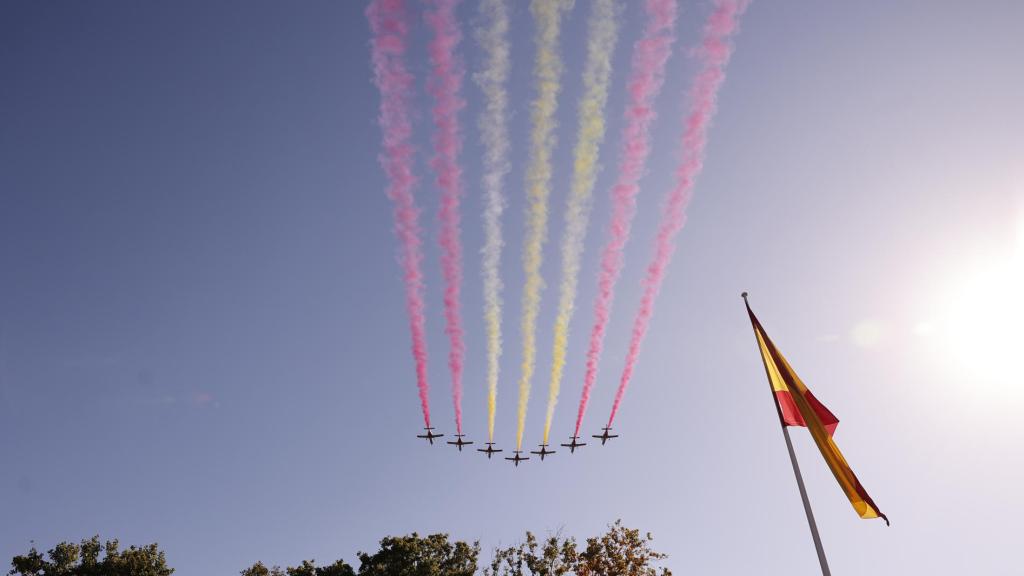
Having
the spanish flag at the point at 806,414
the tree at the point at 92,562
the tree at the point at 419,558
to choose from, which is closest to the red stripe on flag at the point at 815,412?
the spanish flag at the point at 806,414

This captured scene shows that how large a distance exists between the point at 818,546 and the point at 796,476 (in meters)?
2.12

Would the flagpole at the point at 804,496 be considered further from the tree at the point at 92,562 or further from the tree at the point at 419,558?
the tree at the point at 92,562

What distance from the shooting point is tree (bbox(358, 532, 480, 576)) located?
33.9 m

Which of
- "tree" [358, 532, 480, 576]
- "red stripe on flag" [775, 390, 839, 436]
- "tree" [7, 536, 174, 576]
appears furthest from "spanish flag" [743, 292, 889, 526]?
"tree" [7, 536, 174, 576]

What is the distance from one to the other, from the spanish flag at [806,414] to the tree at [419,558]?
87.7 feet

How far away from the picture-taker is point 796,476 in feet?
53.2

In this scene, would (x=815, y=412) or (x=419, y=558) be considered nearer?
(x=815, y=412)

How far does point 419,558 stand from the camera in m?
35.2

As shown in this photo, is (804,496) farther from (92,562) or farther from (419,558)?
(92,562)

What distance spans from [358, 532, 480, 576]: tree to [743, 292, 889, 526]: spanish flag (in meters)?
26.7

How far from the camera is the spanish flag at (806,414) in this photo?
15.7 m

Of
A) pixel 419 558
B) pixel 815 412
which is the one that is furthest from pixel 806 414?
pixel 419 558

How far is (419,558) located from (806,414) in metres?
28.6

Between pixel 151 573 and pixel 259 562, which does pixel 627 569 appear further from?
pixel 151 573
